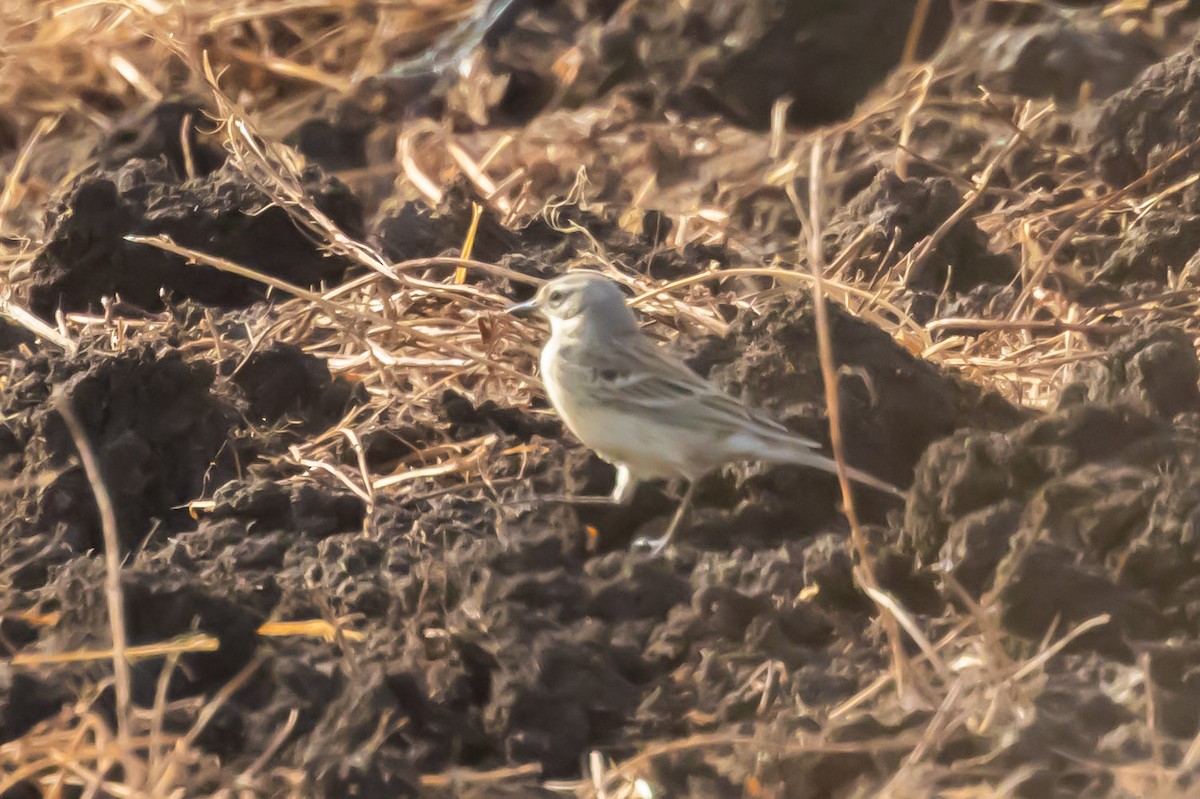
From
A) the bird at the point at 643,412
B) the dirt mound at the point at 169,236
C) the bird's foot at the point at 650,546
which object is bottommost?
the dirt mound at the point at 169,236

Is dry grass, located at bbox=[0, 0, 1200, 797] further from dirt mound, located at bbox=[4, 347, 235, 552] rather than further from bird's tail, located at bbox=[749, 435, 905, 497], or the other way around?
bird's tail, located at bbox=[749, 435, 905, 497]

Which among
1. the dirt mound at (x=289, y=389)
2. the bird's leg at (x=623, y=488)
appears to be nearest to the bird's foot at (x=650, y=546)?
the bird's leg at (x=623, y=488)

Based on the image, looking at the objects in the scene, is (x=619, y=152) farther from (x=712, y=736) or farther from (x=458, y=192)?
(x=712, y=736)

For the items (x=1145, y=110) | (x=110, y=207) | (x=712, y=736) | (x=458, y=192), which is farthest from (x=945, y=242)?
(x=712, y=736)

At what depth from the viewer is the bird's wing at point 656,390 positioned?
4.62 metres

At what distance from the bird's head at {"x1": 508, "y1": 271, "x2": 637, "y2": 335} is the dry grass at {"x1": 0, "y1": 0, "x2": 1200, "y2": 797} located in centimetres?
49

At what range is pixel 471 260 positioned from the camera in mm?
6426

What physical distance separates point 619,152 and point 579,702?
5.88 m

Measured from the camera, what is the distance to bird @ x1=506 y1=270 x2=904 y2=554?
4.59 meters

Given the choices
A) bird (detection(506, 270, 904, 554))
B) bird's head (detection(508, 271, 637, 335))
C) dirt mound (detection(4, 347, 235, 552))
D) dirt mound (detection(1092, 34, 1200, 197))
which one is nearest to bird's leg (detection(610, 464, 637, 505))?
bird (detection(506, 270, 904, 554))

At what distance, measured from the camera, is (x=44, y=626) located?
4.25 m

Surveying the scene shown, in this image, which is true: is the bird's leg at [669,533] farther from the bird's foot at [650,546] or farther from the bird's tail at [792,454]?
the bird's tail at [792,454]

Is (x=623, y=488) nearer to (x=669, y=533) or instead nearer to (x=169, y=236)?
(x=669, y=533)

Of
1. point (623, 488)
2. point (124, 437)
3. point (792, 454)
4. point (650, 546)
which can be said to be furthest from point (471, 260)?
point (792, 454)
